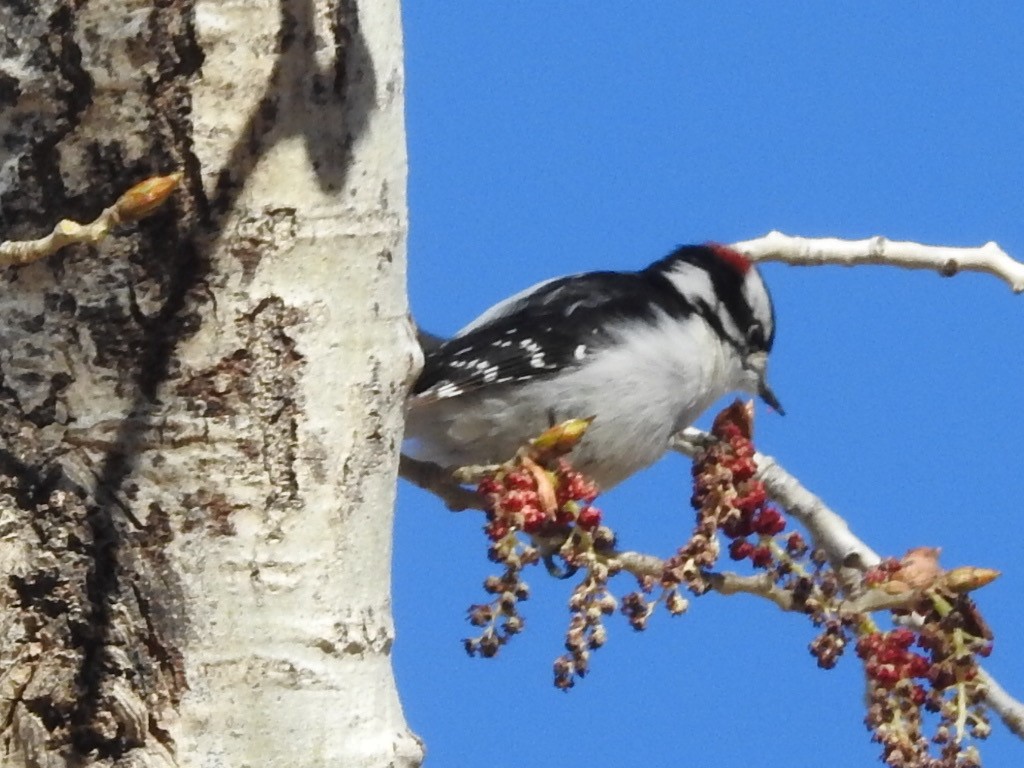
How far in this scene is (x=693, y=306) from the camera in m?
2.81

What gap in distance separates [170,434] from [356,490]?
167 millimetres

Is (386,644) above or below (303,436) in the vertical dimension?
below

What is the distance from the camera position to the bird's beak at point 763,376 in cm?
288

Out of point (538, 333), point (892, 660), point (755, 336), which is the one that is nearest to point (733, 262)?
point (755, 336)

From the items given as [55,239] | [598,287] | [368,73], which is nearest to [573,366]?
[598,287]

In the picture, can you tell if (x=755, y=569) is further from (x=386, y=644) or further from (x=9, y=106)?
(x=9, y=106)

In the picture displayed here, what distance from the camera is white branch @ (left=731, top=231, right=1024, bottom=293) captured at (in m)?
1.96

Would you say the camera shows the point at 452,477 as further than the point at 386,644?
Yes

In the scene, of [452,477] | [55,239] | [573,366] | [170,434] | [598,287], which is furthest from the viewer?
[598,287]

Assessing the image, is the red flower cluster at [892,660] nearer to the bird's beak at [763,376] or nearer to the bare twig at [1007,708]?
the bare twig at [1007,708]

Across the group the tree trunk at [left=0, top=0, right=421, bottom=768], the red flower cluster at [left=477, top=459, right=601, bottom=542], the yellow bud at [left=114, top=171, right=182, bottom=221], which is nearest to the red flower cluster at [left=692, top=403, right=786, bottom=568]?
the red flower cluster at [left=477, top=459, right=601, bottom=542]

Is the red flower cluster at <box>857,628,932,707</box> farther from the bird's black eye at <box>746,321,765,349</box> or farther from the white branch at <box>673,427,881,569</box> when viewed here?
the bird's black eye at <box>746,321,765,349</box>

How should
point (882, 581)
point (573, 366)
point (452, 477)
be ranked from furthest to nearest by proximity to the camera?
point (573, 366), point (452, 477), point (882, 581)

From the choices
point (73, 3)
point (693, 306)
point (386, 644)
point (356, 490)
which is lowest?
point (386, 644)
